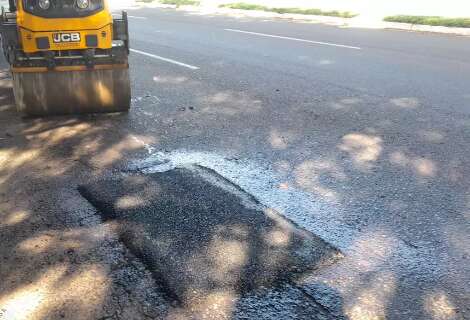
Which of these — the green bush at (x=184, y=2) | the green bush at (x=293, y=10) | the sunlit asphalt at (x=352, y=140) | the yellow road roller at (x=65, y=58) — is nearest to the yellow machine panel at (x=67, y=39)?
the yellow road roller at (x=65, y=58)

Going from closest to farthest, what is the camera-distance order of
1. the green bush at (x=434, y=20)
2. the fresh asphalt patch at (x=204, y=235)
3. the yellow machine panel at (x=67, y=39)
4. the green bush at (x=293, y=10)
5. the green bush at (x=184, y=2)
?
the fresh asphalt patch at (x=204, y=235) → the yellow machine panel at (x=67, y=39) → the green bush at (x=434, y=20) → the green bush at (x=293, y=10) → the green bush at (x=184, y=2)

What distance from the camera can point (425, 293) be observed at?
9.36ft

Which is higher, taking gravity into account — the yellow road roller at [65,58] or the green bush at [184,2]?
the yellow road roller at [65,58]

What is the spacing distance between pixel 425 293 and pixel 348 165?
1977 millimetres

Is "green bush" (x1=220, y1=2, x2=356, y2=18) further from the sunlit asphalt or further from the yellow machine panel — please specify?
the yellow machine panel

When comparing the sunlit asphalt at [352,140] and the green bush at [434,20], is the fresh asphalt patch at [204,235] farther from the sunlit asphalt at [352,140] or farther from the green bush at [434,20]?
the green bush at [434,20]

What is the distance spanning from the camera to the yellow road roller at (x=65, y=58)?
5.67m

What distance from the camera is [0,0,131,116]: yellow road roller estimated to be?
5.67 metres

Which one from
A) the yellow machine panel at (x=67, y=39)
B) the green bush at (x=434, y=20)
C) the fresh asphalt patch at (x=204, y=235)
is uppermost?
the yellow machine panel at (x=67, y=39)

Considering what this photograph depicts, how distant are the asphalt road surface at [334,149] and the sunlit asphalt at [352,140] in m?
0.01

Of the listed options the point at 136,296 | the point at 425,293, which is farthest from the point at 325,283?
the point at 136,296

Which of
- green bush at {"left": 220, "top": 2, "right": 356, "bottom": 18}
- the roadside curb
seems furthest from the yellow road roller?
green bush at {"left": 220, "top": 2, "right": 356, "bottom": 18}

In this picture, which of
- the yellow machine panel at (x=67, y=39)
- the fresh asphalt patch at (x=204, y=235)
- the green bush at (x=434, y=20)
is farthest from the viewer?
the green bush at (x=434, y=20)

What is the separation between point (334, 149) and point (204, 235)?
2.18m
